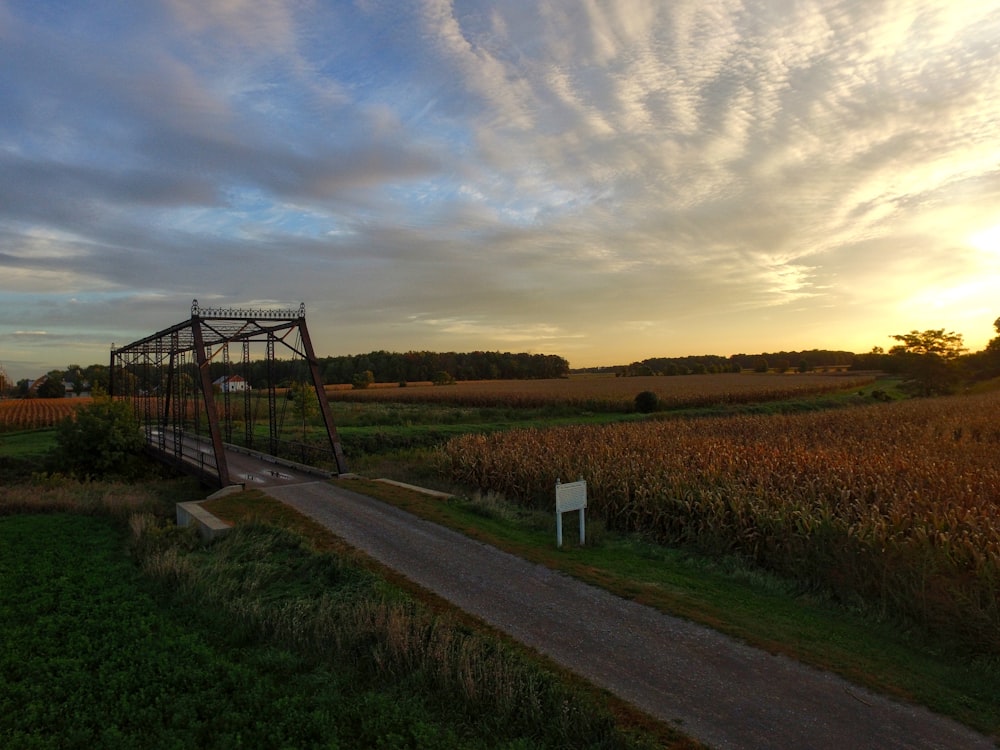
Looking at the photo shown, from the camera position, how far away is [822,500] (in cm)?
1073

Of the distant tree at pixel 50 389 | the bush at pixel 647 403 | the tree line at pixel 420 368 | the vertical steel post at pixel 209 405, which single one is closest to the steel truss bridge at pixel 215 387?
the vertical steel post at pixel 209 405

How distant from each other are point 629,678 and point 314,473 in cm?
1471

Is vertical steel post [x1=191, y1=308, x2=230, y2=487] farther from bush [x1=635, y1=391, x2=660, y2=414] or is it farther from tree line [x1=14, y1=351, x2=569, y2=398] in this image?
tree line [x1=14, y1=351, x2=569, y2=398]

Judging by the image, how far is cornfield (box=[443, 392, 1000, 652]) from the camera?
26.3ft

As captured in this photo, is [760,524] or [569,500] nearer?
[760,524]

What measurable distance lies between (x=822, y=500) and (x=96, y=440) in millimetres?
25116

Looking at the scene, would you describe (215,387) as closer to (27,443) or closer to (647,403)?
(27,443)

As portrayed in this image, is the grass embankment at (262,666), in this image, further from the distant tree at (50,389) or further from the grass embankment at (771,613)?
the distant tree at (50,389)

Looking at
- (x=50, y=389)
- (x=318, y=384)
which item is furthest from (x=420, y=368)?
(x=318, y=384)

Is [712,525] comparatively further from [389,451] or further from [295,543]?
[389,451]

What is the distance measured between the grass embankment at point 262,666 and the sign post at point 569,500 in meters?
3.73

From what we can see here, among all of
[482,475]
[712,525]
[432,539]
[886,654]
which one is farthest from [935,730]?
[482,475]

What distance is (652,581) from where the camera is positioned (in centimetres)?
920

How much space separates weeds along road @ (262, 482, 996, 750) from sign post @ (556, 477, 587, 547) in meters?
1.36
